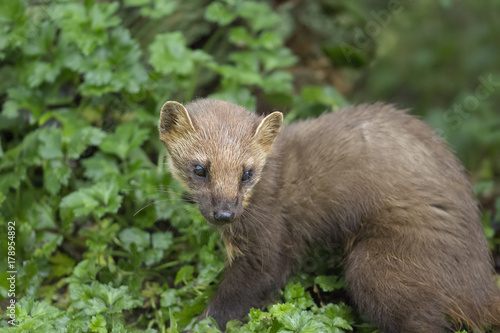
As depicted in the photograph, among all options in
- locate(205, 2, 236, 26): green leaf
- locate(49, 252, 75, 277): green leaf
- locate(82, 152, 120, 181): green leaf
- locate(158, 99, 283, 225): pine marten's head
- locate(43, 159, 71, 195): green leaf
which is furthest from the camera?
locate(205, 2, 236, 26): green leaf

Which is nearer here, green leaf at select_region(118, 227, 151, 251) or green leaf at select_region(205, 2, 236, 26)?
green leaf at select_region(118, 227, 151, 251)

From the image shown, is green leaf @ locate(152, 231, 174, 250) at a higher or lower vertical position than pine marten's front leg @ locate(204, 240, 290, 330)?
lower

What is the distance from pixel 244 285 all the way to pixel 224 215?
89 cm

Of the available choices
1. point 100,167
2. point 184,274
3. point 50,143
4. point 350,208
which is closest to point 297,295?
point 350,208

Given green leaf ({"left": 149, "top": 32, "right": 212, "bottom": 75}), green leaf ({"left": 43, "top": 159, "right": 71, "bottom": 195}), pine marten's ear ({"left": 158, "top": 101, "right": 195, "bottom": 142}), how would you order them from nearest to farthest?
1. pine marten's ear ({"left": 158, "top": 101, "right": 195, "bottom": 142})
2. green leaf ({"left": 43, "top": 159, "right": 71, "bottom": 195})
3. green leaf ({"left": 149, "top": 32, "right": 212, "bottom": 75})

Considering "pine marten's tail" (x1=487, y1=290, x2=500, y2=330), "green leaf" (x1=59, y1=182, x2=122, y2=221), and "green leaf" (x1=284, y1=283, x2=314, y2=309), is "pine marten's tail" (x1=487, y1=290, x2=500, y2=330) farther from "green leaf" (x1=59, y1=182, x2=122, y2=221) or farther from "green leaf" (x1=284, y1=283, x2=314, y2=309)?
"green leaf" (x1=59, y1=182, x2=122, y2=221)

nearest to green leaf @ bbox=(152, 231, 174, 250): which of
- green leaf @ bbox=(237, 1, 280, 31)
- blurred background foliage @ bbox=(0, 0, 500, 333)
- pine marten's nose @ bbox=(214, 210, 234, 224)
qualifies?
blurred background foliage @ bbox=(0, 0, 500, 333)

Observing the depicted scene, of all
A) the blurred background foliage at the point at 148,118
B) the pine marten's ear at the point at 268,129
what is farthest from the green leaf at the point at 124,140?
the pine marten's ear at the point at 268,129

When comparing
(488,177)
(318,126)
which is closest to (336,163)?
(318,126)

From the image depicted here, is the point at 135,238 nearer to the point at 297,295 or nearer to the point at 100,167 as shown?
the point at 100,167

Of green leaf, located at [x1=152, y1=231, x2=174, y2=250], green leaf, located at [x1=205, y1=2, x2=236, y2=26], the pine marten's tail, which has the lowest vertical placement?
green leaf, located at [x1=152, y1=231, x2=174, y2=250]

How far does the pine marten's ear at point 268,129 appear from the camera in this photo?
4.50 m

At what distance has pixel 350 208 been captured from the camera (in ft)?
15.5

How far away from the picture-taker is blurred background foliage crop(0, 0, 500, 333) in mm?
4977
